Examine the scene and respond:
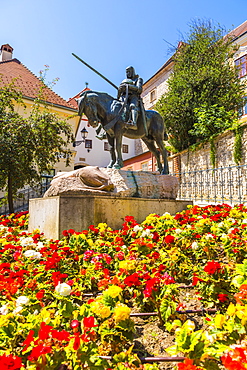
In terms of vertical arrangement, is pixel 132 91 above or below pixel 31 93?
below

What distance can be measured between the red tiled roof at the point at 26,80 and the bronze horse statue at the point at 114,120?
44.7 ft

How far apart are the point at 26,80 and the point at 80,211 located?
18.6 meters

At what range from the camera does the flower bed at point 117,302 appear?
1.24 m

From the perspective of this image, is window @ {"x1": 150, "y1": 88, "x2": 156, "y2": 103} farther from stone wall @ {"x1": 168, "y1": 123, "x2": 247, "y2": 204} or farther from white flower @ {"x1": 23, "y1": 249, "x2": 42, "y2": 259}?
white flower @ {"x1": 23, "y1": 249, "x2": 42, "y2": 259}

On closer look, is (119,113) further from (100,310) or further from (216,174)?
(216,174)

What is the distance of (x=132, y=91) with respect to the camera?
6164 mm

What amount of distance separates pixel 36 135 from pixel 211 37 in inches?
562

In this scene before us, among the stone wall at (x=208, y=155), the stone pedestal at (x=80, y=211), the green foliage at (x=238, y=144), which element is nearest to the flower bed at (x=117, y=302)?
the stone pedestal at (x=80, y=211)

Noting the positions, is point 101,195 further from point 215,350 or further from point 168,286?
point 215,350

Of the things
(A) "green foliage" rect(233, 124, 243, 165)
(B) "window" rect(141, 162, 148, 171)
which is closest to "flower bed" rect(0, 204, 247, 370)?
(A) "green foliage" rect(233, 124, 243, 165)

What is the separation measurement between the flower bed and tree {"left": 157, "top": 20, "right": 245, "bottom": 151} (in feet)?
43.3

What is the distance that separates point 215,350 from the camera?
1243 mm

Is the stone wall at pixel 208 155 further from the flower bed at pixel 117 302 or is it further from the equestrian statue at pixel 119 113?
the flower bed at pixel 117 302

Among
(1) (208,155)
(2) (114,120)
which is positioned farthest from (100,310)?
(1) (208,155)
